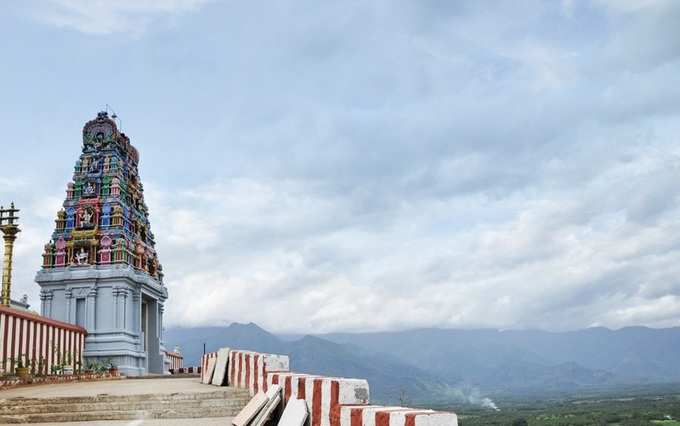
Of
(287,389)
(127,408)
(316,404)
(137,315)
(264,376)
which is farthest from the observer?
(137,315)

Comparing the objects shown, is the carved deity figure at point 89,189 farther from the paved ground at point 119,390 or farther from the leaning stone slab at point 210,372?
the leaning stone slab at point 210,372

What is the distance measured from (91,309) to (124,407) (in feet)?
96.9

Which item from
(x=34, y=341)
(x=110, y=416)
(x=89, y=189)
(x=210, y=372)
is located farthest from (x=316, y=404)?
(x=89, y=189)

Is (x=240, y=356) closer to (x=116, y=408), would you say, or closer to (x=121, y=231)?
(x=116, y=408)

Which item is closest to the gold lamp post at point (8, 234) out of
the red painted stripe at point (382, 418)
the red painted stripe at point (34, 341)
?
the red painted stripe at point (34, 341)

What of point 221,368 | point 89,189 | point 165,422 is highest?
point 89,189

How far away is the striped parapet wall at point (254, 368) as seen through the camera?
12812 mm

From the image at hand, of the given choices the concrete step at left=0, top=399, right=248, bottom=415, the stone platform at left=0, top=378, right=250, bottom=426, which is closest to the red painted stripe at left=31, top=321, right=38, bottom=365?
the stone platform at left=0, top=378, right=250, bottom=426

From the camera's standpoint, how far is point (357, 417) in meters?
7.70

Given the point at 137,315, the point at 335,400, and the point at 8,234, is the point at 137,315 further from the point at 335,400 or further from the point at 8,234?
the point at 335,400

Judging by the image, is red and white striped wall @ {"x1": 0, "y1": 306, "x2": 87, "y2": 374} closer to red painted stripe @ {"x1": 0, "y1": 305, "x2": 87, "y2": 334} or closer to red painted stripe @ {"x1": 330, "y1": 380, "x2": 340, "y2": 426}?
red painted stripe @ {"x1": 0, "y1": 305, "x2": 87, "y2": 334}

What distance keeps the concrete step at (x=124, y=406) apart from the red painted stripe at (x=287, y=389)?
7.93 ft

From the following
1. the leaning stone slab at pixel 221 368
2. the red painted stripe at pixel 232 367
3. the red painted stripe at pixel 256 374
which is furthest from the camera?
the leaning stone slab at pixel 221 368

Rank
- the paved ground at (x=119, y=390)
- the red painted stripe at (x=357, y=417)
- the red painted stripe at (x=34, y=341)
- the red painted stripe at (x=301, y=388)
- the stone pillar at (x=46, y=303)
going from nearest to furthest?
the red painted stripe at (x=357, y=417), the red painted stripe at (x=301, y=388), the paved ground at (x=119, y=390), the red painted stripe at (x=34, y=341), the stone pillar at (x=46, y=303)
